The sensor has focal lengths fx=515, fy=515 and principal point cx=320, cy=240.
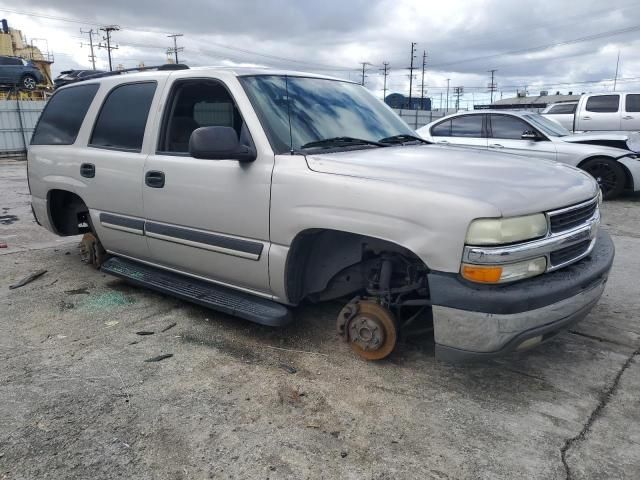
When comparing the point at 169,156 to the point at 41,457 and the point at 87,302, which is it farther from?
the point at 41,457

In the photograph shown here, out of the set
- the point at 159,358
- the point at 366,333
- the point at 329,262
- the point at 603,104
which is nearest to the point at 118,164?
the point at 159,358

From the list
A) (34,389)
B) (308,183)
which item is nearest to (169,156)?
(308,183)

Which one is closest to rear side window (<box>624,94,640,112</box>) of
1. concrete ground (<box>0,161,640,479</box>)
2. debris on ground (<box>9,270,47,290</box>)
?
concrete ground (<box>0,161,640,479</box>)

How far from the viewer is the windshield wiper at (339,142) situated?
3.19m

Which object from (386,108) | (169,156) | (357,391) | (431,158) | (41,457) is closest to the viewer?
(41,457)

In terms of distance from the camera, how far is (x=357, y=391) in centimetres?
285

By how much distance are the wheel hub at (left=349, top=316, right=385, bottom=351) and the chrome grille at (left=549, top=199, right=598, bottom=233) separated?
110 cm

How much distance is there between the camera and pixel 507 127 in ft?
29.4

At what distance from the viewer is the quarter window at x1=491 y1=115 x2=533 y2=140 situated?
8.88m

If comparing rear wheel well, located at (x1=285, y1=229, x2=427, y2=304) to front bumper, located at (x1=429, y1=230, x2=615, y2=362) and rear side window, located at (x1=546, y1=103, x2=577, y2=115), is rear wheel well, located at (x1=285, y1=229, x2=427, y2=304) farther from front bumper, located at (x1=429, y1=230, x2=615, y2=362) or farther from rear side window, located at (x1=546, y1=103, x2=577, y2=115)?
rear side window, located at (x1=546, y1=103, x2=577, y2=115)

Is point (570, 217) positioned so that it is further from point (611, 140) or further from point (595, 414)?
point (611, 140)

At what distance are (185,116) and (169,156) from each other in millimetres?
341

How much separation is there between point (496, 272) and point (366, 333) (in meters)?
0.95

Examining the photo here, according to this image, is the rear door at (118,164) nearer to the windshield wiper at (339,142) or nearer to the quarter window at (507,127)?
the windshield wiper at (339,142)
